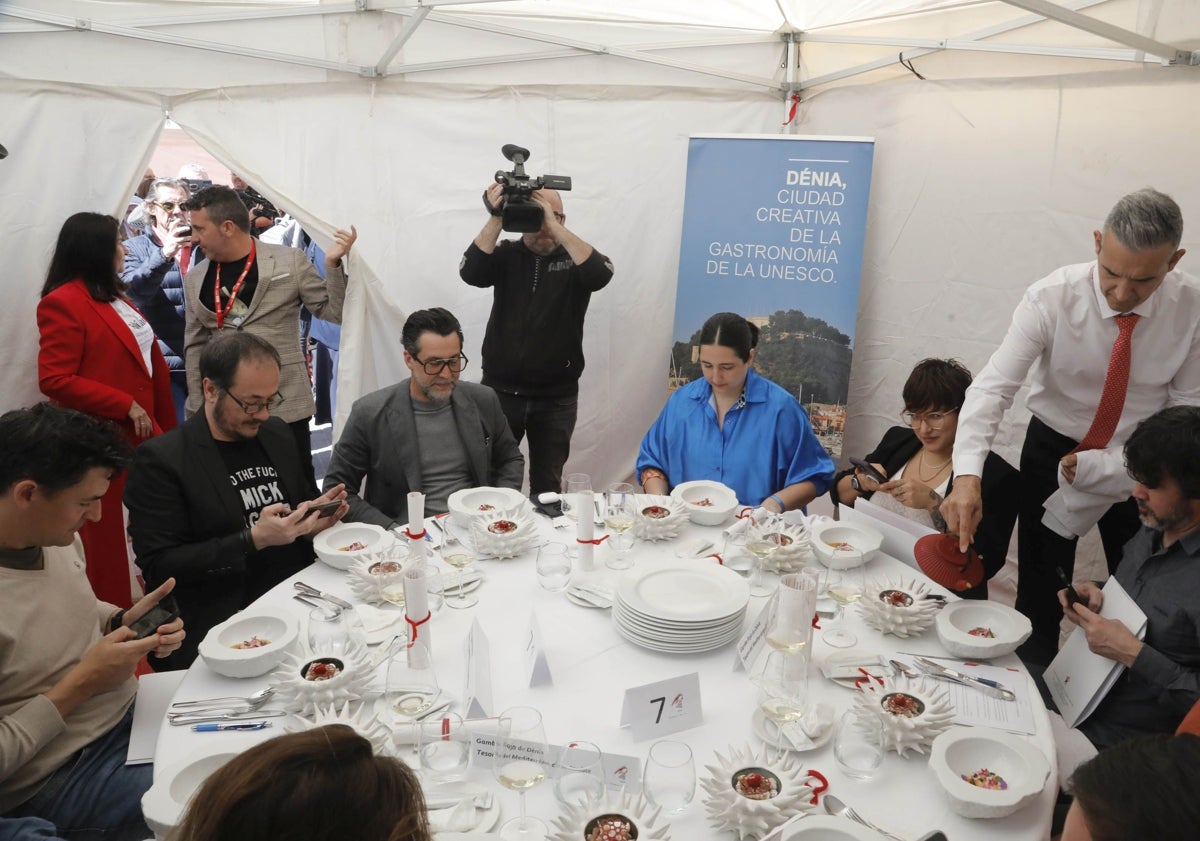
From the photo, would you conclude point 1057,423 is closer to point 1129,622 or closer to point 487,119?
point 1129,622

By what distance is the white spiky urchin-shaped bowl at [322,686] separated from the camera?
71.7 inches

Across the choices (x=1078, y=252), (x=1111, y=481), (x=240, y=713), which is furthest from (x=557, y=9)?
(x=240, y=713)

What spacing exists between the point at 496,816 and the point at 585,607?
2.71 ft

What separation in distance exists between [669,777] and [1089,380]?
2.35 meters

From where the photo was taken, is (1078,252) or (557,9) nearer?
(1078,252)

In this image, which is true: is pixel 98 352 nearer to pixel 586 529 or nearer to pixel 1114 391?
pixel 586 529

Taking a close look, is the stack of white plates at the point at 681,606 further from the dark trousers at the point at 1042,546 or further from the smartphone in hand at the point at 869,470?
the dark trousers at the point at 1042,546

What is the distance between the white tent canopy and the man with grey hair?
88 centimetres

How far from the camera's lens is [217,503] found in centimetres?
271

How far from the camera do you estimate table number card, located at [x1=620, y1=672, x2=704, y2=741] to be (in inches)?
68.2

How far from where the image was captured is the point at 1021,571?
3.42m

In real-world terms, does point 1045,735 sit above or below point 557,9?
below

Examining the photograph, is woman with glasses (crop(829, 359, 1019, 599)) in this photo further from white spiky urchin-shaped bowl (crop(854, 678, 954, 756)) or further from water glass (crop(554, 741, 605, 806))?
water glass (crop(554, 741, 605, 806))

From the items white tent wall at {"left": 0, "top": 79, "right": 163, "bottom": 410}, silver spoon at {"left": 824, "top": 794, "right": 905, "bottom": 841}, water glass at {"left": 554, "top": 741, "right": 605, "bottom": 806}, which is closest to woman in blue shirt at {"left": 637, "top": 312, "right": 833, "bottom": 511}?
silver spoon at {"left": 824, "top": 794, "right": 905, "bottom": 841}
